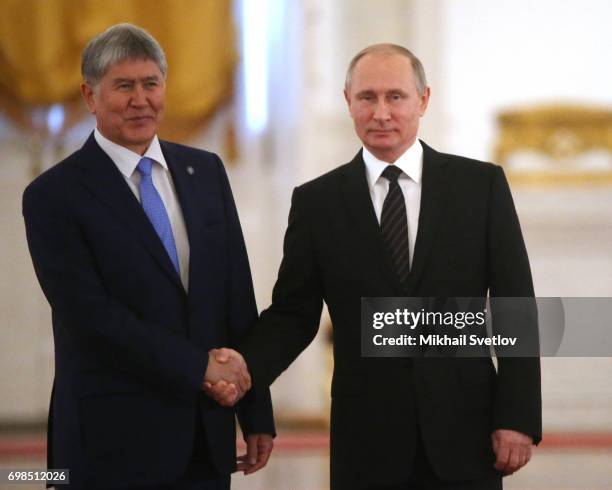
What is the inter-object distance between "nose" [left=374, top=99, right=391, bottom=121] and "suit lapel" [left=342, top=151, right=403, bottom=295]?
0.16 metres

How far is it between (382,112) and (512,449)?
82 cm

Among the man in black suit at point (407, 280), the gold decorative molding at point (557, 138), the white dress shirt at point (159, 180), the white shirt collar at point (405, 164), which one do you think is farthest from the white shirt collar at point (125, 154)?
the gold decorative molding at point (557, 138)

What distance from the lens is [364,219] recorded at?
2506mm

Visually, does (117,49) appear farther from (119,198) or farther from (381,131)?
(381,131)

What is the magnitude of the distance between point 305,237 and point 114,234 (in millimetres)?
462

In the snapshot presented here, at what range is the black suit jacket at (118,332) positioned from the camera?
2.37 meters

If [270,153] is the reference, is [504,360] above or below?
below

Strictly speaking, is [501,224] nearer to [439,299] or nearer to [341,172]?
[439,299]

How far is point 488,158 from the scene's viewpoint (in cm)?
629

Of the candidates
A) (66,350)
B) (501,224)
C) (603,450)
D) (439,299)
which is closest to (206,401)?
(66,350)

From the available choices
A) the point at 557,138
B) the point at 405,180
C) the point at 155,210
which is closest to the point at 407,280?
the point at 405,180

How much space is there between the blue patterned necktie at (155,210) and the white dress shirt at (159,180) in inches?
0.5

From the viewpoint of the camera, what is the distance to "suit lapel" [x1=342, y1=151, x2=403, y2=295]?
8.05ft

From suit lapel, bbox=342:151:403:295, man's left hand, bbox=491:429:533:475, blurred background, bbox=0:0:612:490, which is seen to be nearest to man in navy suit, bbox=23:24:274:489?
suit lapel, bbox=342:151:403:295
